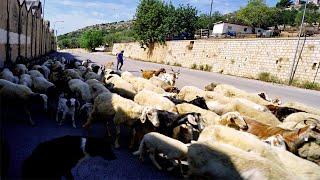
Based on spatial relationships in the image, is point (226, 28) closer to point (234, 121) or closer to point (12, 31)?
point (12, 31)

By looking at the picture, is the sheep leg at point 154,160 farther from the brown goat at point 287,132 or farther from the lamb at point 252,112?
the lamb at point 252,112

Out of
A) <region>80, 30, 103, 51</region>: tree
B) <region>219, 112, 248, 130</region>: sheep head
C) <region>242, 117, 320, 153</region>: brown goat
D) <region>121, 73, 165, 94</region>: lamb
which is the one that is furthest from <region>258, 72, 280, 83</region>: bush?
<region>80, 30, 103, 51</region>: tree

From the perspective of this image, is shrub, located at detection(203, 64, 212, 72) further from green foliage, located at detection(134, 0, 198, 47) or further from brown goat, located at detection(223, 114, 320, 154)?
brown goat, located at detection(223, 114, 320, 154)

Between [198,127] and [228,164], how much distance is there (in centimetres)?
246

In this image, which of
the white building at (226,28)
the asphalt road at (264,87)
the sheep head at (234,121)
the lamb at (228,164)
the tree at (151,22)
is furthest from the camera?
the white building at (226,28)

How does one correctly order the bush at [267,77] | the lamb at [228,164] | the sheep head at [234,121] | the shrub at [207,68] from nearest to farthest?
the lamb at [228,164]
the sheep head at [234,121]
the bush at [267,77]
the shrub at [207,68]

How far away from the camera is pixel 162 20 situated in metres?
58.4

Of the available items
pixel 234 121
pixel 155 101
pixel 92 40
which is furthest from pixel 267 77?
pixel 92 40

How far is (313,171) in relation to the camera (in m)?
6.09

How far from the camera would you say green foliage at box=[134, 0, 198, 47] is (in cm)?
5769

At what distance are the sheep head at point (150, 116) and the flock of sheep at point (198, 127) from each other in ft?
0.07

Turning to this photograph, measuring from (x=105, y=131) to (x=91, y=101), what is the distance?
2.30 metres

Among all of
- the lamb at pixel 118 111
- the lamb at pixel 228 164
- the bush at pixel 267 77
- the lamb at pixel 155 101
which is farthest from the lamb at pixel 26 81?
the bush at pixel 267 77

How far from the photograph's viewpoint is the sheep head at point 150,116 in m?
8.27
